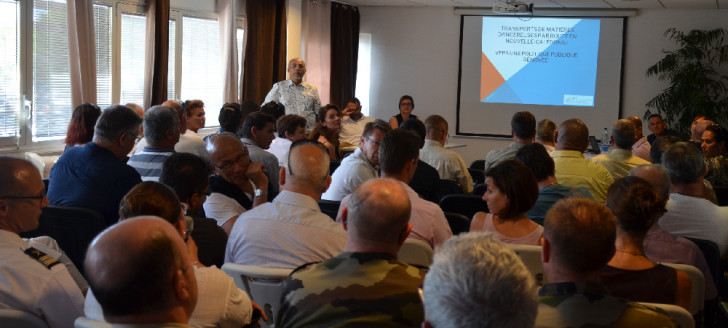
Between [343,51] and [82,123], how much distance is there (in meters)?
7.22

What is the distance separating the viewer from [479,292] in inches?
50.9

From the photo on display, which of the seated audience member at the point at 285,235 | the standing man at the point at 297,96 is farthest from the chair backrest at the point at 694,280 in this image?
the standing man at the point at 297,96

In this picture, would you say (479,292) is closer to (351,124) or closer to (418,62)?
(351,124)

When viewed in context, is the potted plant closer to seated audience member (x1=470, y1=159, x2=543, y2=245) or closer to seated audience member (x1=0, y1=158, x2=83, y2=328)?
seated audience member (x1=470, y1=159, x2=543, y2=245)

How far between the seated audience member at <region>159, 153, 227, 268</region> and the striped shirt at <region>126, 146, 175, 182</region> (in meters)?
1.32

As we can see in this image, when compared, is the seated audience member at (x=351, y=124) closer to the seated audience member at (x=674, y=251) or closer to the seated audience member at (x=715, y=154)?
the seated audience member at (x=715, y=154)

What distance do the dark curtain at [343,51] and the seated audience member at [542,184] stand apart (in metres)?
7.62

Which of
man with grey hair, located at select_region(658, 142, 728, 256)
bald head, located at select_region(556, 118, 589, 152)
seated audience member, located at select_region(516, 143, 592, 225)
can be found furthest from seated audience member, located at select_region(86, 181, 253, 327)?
bald head, located at select_region(556, 118, 589, 152)

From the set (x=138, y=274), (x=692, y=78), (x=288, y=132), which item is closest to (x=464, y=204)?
(x=288, y=132)

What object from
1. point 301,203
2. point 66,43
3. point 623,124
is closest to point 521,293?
point 301,203

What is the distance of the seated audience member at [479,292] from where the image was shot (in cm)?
129

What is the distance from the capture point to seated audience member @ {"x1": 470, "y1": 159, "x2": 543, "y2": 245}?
3234 millimetres

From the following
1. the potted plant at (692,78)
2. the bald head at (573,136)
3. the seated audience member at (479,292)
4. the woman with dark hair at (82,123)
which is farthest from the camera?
the potted plant at (692,78)

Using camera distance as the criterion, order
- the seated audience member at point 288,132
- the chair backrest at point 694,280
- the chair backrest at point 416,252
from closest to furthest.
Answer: the chair backrest at point 694,280 → the chair backrest at point 416,252 → the seated audience member at point 288,132
